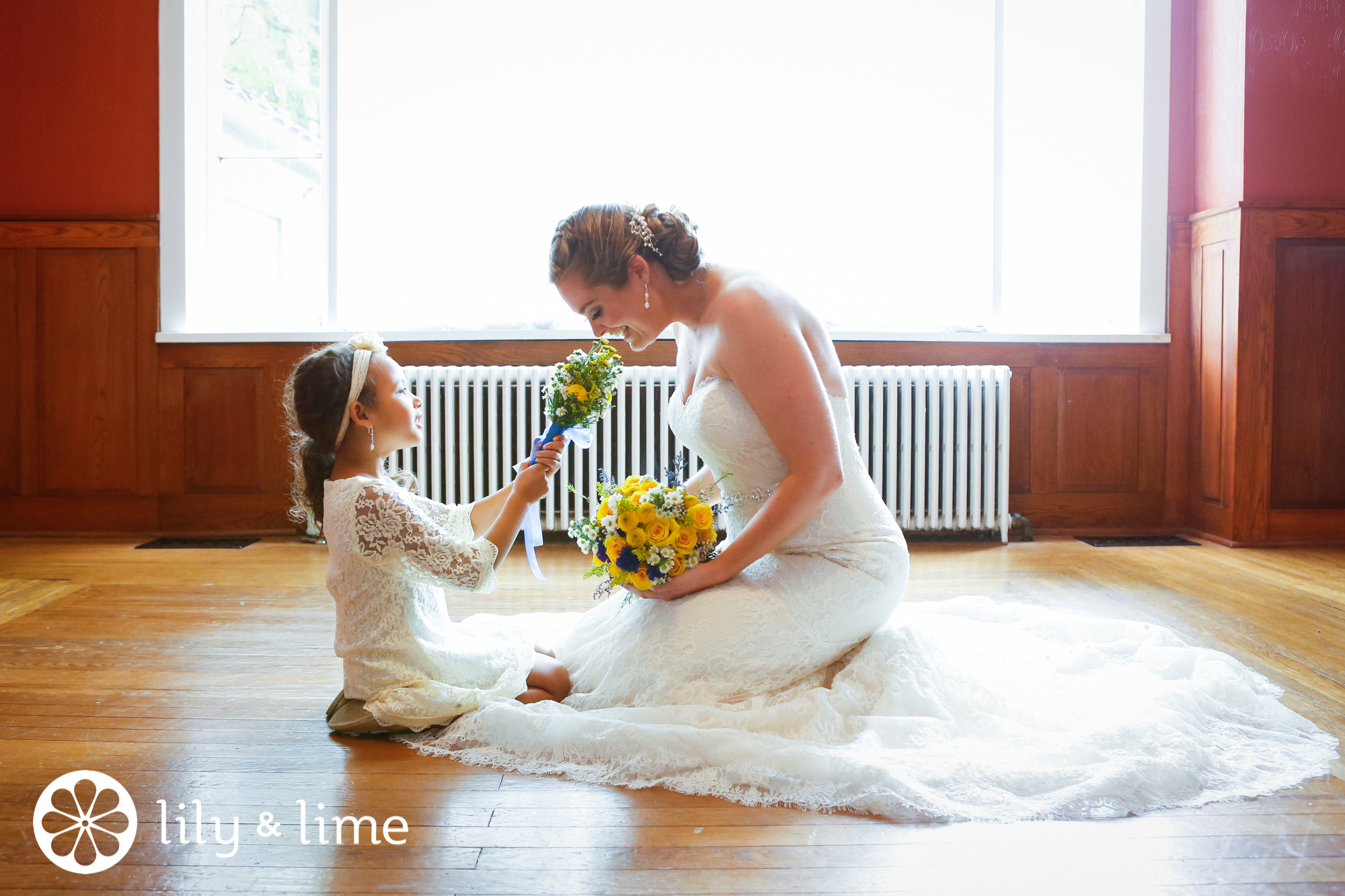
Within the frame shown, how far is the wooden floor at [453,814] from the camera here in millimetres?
1450

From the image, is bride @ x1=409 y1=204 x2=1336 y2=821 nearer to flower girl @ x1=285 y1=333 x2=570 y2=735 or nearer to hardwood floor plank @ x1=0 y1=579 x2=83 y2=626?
flower girl @ x1=285 y1=333 x2=570 y2=735

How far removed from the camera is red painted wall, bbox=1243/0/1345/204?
4551mm

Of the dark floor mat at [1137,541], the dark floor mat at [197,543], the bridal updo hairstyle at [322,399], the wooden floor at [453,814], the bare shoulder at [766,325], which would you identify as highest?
the bare shoulder at [766,325]

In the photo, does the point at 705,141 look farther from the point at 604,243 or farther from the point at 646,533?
the point at 646,533

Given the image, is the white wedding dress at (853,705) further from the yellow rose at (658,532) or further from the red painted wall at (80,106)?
the red painted wall at (80,106)

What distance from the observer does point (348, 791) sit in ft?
5.88

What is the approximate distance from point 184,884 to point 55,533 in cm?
447

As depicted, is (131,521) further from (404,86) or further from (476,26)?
(476,26)

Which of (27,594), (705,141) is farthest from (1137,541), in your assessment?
(27,594)

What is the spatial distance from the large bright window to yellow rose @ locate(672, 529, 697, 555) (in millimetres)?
3084

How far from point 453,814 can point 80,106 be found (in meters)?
4.98

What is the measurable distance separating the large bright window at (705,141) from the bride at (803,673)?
2.86 m

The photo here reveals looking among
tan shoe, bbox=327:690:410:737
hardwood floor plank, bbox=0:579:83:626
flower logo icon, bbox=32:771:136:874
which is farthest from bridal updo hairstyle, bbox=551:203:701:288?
hardwood floor plank, bbox=0:579:83:626

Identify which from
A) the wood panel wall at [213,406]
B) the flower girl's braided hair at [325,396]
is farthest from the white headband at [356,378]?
the wood panel wall at [213,406]
